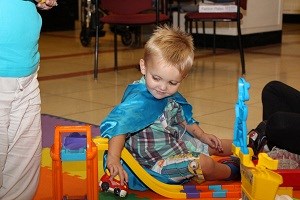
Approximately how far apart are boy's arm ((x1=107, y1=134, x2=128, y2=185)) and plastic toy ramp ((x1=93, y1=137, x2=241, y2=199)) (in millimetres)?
33

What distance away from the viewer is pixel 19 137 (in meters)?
1.47

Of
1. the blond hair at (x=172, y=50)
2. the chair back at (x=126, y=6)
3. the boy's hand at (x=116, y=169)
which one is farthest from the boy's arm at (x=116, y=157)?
the chair back at (x=126, y=6)

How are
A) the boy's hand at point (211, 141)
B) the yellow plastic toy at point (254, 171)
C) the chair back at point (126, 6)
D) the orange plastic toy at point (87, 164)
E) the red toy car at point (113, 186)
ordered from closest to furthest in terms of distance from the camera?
1. the yellow plastic toy at point (254, 171)
2. the orange plastic toy at point (87, 164)
3. the red toy car at point (113, 186)
4. the boy's hand at point (211, 141)
5. the chair back at point (126, 6)

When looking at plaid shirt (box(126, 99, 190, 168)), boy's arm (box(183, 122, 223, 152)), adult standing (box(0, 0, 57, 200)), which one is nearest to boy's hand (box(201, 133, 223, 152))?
boy's arm (box(183, 122, 223, 152))

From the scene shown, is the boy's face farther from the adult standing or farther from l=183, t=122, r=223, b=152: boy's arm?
the adult standing

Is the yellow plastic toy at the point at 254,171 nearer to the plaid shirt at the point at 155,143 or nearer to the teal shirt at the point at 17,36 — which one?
the plaid shirt at the point at 155,143

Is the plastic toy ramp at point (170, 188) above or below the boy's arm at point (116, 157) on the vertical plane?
below

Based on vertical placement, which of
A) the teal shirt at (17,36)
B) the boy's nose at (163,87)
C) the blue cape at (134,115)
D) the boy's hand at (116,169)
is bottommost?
the boy's hand at (116,169)

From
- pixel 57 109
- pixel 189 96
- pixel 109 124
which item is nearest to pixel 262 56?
pixel 189 96

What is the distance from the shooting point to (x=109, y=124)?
1.72 meters

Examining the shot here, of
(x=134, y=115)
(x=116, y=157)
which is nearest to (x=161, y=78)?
(x=134, y=115)

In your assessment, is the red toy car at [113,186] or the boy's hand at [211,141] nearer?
the red toy car at [113,186]

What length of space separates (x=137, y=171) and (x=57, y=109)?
4.41 ft

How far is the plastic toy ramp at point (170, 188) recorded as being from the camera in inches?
66.7
